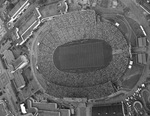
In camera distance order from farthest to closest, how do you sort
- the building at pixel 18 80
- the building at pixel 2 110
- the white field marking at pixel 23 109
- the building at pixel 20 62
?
the building at pixel 2 110, the building at pixel 18 80, the building at pixel 20 62, the white field marking at pixel 23 109

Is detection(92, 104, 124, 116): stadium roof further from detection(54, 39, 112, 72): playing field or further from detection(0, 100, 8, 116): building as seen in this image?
detection(0, 100, 8, 116): building

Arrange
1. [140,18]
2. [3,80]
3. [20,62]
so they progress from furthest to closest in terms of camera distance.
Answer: [3,80]
[20,62]
[140,18]

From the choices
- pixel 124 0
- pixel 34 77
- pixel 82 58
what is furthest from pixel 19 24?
pixel 124 0

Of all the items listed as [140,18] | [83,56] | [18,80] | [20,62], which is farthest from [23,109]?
[140,18]

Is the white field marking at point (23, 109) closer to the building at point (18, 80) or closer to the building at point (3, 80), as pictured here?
the building at point (18, 80)

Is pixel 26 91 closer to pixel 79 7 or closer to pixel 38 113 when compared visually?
pixel 38 113

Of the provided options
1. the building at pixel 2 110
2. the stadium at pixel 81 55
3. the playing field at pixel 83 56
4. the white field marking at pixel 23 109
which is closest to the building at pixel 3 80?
the building at pixel 2 110

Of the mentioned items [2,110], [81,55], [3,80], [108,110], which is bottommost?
[108,110]

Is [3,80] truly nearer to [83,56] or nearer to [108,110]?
[83,56]

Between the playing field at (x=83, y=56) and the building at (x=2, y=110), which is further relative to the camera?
the building at (x=2, y=110)
